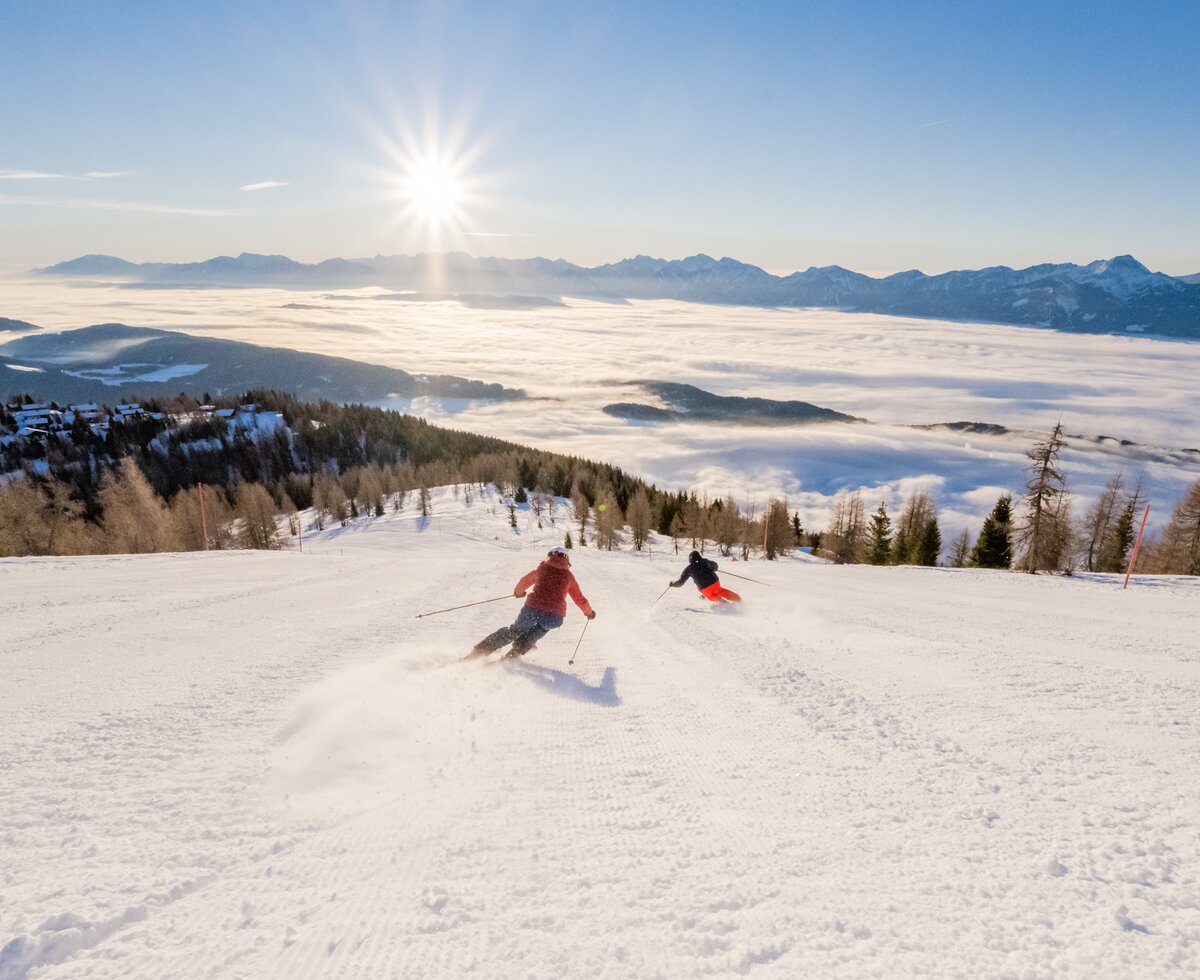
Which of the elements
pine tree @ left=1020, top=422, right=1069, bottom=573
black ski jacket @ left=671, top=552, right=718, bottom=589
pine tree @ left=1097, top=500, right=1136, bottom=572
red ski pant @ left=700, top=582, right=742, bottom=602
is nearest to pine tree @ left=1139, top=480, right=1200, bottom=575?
pine tree @ left=1020, top=422, right=1069, bottom=573

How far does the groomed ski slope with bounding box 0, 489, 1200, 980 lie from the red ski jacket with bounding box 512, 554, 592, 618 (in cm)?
85

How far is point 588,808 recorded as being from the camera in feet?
14.2

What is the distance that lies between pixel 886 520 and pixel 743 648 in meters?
67.0

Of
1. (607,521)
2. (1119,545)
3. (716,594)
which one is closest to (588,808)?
(716,594)

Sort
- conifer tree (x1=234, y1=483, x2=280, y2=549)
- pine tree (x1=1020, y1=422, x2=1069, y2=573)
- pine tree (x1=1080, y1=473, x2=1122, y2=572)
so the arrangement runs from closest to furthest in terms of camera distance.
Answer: pine tree (x1=1020, y1=422, x2=1069, y2=573) < pine tree (x1=1080, y1=473, x2=1122, y2=572) < conifer tree (x1=234, y1=483, x2=280, y2=549)

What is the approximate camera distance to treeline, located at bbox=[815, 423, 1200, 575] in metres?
30.9

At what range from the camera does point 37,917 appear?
303 centimetres

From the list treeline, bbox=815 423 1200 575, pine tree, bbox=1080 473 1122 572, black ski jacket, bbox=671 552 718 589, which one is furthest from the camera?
pine tree, bbox=1080 473 1122 572

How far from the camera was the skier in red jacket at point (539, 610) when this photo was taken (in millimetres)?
8594

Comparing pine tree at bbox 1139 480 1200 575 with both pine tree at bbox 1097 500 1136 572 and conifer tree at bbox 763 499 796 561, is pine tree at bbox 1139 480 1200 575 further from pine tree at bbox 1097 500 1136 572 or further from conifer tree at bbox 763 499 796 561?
conifer tree at bbox 763 499 796 561

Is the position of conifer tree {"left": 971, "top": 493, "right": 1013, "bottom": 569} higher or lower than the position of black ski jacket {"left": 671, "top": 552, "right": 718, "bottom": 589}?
lower

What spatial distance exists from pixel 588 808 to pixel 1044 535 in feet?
111

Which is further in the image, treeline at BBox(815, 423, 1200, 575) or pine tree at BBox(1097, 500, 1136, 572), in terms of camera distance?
pine tree at BBox(1097, 500, 1136, 572)

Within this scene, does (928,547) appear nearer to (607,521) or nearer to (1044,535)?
(1044,535)
